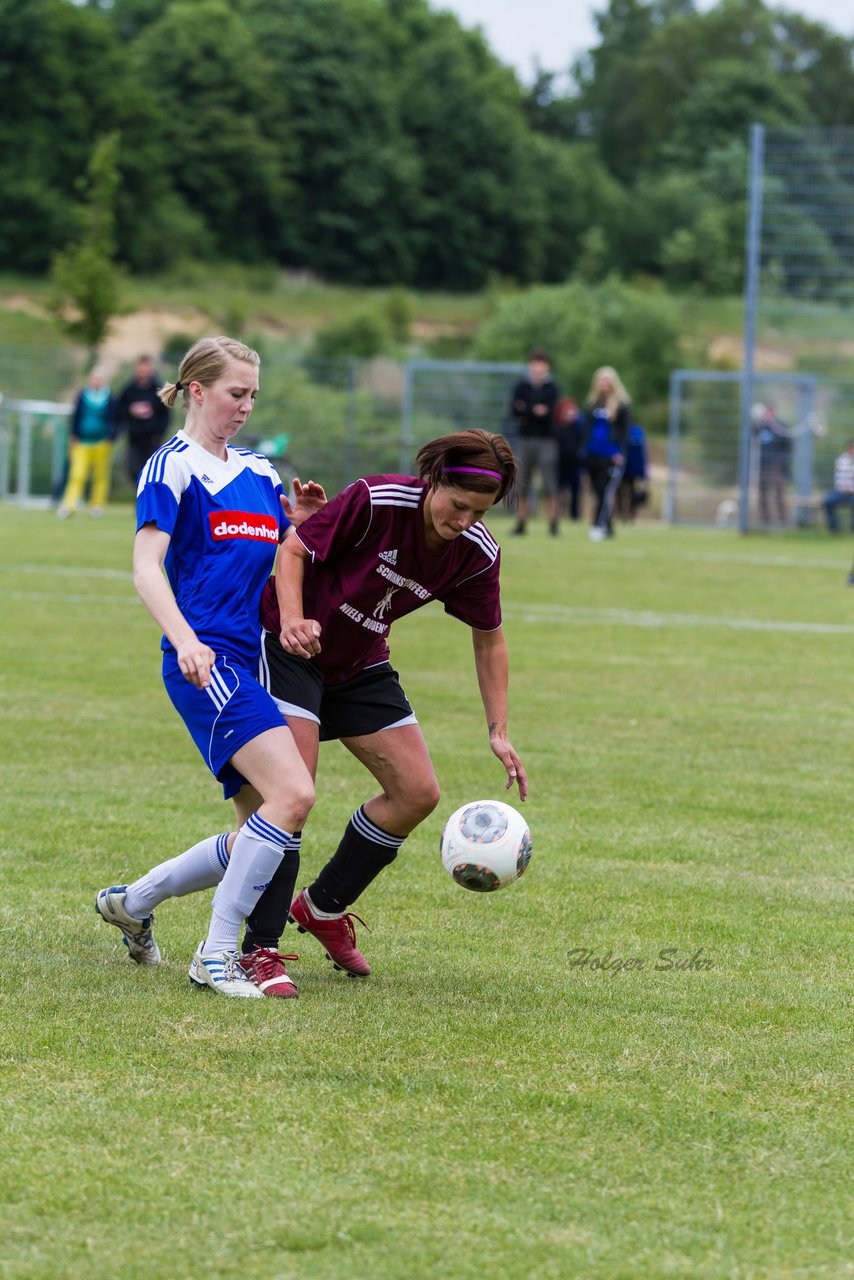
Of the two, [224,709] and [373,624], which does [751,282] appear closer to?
[373,624]

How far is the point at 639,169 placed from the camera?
101 metres

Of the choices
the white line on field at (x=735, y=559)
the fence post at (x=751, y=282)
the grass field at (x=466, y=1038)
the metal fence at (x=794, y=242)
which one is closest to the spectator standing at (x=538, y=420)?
the white line on field at (x=735, y=559)

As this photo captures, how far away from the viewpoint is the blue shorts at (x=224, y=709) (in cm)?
454

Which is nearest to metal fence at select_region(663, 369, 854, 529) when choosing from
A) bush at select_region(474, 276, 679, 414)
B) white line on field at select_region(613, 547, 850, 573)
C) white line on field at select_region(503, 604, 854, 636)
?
white line on field at select_region(613, 547, 850, 573)

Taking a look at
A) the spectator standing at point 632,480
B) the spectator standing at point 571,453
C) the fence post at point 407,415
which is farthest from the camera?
the fence post at point 407,415

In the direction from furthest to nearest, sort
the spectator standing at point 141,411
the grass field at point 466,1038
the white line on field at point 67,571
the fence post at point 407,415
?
the fence post at point 407,415 → the spectator standing at point 141,411 → the white line on field at point 67,571 → the grass field at point 466,1038

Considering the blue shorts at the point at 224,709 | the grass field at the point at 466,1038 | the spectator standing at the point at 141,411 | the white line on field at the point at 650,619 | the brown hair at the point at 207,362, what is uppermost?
the spectator standing at the point at 141,411

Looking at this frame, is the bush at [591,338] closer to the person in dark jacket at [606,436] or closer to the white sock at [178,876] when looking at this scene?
the person in dark jacket at [606,436]

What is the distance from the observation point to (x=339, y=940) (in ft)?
15.8

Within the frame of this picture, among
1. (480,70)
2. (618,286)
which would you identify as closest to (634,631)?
(618,286)

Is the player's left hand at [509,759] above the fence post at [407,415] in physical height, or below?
below

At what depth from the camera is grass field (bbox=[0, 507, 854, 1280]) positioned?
9.97 feet

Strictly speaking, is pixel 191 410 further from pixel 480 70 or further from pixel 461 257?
pixel 480 70

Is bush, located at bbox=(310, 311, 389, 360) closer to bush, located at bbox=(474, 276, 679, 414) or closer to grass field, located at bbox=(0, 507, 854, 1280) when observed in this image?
bush, located at bbox=(474, 276, 679, 414)
